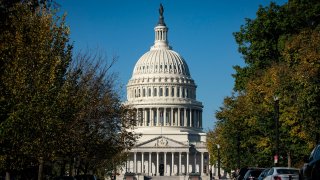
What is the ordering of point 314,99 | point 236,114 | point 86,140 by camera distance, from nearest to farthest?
point 314,99 → point 86,140 → point 236,114

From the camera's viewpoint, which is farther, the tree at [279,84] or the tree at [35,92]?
the tree at [279,84]

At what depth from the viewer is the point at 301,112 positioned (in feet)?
173

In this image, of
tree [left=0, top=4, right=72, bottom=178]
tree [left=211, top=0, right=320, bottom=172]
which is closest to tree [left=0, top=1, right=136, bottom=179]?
tree [left=0, top=4, right=72, bottom=178]

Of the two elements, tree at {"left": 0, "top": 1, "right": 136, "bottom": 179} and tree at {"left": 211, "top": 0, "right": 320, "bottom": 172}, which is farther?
tree at {"left": 211, "top": 0, "right": 320, "bottom": 172}

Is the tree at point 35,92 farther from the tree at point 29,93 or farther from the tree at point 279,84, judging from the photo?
the tree at point 279,84

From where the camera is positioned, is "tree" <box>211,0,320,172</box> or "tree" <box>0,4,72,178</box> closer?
"tree" <box>0,4,72,178</box>

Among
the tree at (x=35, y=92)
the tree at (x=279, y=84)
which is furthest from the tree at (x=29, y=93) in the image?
the tree at (x=279, y=84)

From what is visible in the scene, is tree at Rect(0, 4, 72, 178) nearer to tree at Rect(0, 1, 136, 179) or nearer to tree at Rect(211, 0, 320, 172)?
tree at Rect(0, 1, 136, 179)

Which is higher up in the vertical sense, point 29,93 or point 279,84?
point 279,84

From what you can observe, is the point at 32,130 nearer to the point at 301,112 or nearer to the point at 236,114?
the point at 301,112

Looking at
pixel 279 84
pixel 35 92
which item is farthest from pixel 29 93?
pixel 279 84

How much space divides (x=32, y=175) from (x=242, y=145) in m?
21.1

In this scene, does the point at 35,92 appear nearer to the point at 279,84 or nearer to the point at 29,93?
the point at 29,93

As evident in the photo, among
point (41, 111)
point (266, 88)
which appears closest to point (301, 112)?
point (266, 88)
